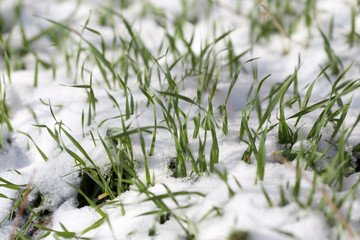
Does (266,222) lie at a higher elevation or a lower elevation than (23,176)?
higher

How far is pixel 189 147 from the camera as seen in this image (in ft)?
3.89

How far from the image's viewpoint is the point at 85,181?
1182 mm

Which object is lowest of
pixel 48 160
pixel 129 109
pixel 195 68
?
pixel 48 160

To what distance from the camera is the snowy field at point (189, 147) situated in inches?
35.0

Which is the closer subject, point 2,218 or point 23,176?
point 2,218

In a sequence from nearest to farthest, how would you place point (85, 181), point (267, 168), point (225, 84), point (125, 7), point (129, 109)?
point (267, 168), point (85, 181), point (129, 109), point (225, 84), point (125, 7)

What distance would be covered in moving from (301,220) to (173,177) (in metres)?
0.41

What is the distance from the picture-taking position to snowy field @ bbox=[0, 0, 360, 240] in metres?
0.89

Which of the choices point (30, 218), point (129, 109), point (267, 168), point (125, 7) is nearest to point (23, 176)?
point (30, 218)

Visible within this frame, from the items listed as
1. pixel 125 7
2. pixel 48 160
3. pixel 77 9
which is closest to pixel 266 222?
pixel 48 160

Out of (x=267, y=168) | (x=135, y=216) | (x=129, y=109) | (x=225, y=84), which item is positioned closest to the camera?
(x=135, y=216)

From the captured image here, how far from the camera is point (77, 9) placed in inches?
90.6

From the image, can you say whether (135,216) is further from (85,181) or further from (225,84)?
(225,84)

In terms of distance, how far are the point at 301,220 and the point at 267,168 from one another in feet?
0.76
